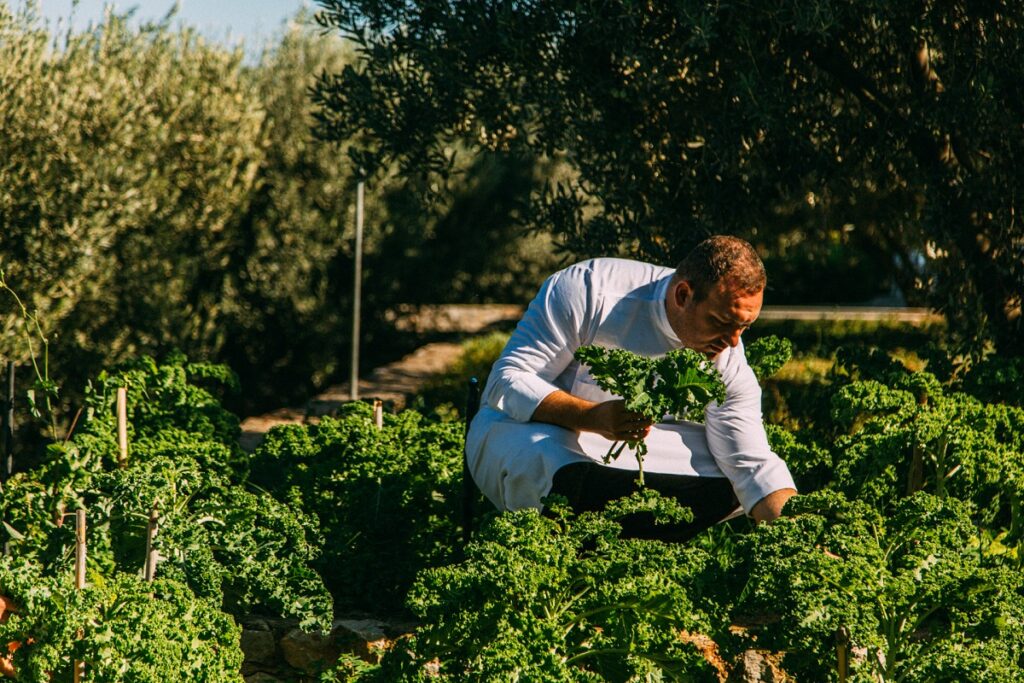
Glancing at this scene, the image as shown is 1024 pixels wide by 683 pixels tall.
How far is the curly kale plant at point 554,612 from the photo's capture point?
114 inches

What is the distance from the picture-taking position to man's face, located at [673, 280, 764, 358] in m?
3.61

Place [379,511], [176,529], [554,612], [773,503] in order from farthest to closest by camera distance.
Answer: [379,511] < [773,503] < [176,529] < [554,612]

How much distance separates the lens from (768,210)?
7.17 meters

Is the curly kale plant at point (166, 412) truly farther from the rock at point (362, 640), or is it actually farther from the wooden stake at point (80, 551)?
the wooden stake at point (80, 551)

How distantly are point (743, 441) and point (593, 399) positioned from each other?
605 mm

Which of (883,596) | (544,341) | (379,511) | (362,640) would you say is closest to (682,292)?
Result: (544,341)

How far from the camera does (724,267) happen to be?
11.8 feet

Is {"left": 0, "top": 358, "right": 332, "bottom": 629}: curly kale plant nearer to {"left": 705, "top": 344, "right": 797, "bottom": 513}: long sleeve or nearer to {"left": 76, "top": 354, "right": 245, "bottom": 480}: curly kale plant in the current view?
{"left": 76, "top": 354, "right": 245, "bottom": 480}: curly kale plant

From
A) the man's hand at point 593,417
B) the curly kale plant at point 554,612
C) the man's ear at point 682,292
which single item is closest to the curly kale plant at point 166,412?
the man's hand at point 593,417

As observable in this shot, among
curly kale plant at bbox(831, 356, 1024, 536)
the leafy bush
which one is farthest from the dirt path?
curly kale plant at bbox(831, 356, 1024, 536)

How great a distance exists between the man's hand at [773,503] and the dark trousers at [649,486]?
9.8 inches

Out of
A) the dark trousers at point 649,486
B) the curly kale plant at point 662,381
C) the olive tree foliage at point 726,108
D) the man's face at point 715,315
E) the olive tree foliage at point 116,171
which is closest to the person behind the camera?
the curly kale plant at point 662,381

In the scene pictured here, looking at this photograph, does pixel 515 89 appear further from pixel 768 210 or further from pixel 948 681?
pixel 948 681

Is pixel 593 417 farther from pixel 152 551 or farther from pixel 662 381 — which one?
pixel 152 551
